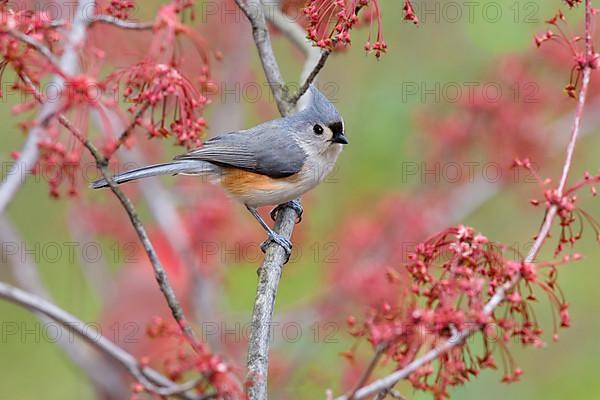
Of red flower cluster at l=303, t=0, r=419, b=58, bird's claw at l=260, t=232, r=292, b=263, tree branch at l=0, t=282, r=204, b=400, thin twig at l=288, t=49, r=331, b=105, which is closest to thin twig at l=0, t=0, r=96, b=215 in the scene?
tree branch at l=0, t=282, r=204, b=400

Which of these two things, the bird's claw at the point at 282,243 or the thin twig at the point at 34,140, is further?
the bird's claw at the point at 282,243

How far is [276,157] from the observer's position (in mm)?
4113

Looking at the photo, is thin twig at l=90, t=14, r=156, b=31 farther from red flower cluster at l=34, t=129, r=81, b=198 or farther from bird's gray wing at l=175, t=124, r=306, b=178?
bird's gray wing at l=175, t=124, r=306, b=178

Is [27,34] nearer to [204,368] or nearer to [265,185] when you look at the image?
[204,368]

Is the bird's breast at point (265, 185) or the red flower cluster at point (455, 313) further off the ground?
the bird's breast at point (265, 185)

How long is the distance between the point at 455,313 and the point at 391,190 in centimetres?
373

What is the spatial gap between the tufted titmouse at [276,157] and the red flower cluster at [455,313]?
1.79 m

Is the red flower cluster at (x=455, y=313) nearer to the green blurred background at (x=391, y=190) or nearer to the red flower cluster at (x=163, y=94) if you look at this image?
the red flower cluster at (x=163, y=94)

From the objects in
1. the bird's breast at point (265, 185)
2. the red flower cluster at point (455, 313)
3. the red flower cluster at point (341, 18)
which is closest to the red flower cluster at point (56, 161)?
the red flower cluster at point (341, 18)

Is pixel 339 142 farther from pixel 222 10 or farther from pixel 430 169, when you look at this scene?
pixel 222 10

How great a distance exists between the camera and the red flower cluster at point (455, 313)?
1862 millimetres

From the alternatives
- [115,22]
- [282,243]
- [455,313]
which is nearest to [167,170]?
[282,243]

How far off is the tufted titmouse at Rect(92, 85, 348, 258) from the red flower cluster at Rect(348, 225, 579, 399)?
1.79 meters

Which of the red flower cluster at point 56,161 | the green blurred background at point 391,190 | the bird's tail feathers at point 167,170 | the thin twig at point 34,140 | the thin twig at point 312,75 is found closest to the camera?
the thin twig at point 34,140
